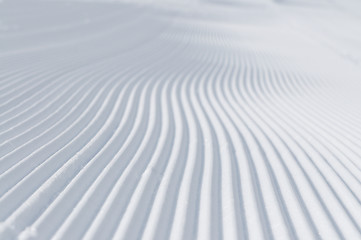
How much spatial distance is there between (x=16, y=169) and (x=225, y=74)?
466 cm

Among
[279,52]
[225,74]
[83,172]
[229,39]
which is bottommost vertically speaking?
[83,172]

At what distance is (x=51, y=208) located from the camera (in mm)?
2562

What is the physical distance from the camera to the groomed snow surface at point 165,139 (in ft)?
8.54

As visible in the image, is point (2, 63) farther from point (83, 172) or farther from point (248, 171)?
point (248, 171)

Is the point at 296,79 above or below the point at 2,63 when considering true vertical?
above

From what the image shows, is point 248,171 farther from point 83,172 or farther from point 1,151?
point 1,151

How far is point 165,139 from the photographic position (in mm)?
3883

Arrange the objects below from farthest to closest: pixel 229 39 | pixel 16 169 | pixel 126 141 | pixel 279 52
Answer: pixel 229 39
pixel 279 52
pixel 126 141
pixel 16 169

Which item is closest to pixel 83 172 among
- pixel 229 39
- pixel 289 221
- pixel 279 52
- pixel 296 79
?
pixel 289 221

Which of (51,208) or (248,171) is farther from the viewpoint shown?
(248,171)

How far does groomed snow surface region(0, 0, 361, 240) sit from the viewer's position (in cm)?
260

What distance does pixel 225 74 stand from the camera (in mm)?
6969

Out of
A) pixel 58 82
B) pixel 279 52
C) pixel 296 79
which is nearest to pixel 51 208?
pixel 58 82

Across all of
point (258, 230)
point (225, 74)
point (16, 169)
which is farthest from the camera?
point (225, 74)
